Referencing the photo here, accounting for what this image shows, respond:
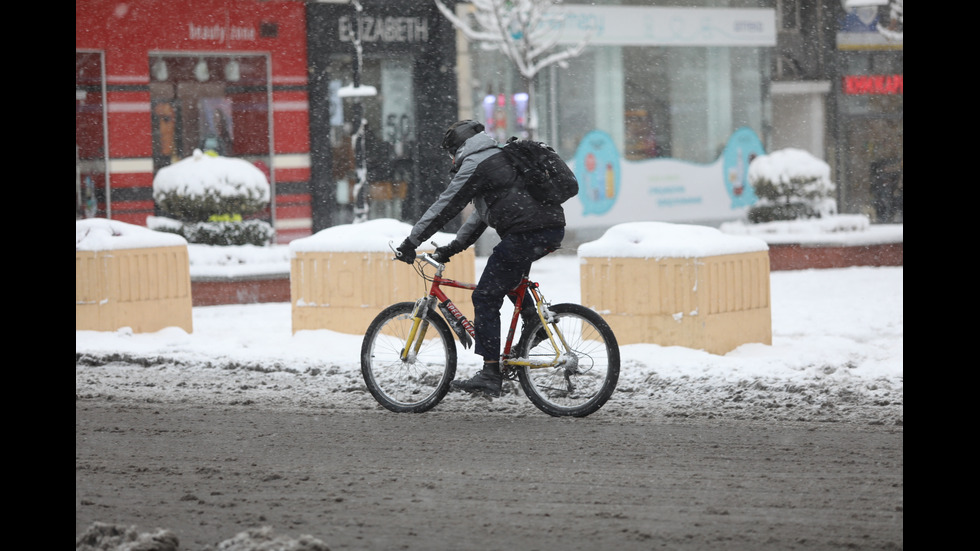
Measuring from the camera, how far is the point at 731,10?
23141mm

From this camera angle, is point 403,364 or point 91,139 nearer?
point 403,364

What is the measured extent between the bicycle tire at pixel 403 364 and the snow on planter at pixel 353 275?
9.10 feet

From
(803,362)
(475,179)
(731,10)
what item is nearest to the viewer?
(475,179)

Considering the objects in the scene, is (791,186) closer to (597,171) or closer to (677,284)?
(597,171)

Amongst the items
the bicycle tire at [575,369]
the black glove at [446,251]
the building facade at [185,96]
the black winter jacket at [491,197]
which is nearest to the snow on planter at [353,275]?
the black glove at [446,251]

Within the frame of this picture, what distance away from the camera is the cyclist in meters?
7.00

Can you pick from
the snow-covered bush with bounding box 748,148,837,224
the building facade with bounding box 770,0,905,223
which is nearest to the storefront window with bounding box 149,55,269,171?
the snow-covered bush with bounding box 748,148,837,224

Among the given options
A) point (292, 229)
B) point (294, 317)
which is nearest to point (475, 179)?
point (294, 317)

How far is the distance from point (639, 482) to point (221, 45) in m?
14.8

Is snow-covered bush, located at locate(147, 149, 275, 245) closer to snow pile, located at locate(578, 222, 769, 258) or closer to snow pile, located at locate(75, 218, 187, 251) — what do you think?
snow pile, located at locate(75, 218, 187, 251)

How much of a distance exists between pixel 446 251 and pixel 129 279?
502cm

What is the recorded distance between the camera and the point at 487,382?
7.19m

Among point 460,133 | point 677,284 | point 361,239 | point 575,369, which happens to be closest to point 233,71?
point 361,239

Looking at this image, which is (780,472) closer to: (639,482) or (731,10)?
(639,482)
